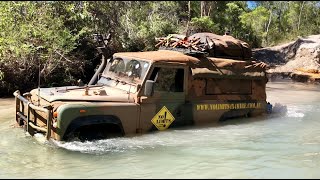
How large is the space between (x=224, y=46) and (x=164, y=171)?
13.6 ft

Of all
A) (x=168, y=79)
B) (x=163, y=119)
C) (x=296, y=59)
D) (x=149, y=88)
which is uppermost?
(x=296, y=59)

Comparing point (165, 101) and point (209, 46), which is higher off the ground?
point (209, 46)

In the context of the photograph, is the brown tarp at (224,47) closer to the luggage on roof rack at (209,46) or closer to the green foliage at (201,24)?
the luggage on roof rack at (209,46)

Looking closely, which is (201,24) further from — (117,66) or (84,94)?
(84,94)

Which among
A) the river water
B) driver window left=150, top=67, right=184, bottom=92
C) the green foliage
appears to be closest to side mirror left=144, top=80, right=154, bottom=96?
driver window left=150, top=67, right=184, bottom=92

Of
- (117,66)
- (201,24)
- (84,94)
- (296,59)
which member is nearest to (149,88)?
(84,94)

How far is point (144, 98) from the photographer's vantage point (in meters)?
7.73

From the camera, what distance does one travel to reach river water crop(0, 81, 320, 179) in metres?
6.07

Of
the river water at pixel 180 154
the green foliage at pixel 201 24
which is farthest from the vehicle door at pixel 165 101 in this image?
the green foliage at pixel 201 24

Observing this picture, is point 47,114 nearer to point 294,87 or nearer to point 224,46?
point 224,46

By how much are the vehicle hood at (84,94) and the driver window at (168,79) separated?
0.57 m

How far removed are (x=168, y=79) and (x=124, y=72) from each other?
879mm

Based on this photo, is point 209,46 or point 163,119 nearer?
point 163,119

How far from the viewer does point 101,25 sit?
59.1 ft
